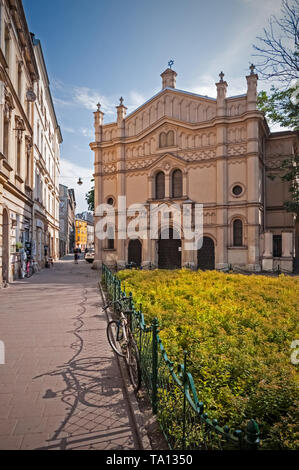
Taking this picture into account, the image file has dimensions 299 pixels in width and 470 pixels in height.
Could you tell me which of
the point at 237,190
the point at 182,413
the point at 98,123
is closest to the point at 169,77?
the point at 98,123

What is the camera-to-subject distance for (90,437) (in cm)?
361

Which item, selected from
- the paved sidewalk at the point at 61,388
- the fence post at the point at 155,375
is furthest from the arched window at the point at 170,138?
the fence post at the point at 155,375

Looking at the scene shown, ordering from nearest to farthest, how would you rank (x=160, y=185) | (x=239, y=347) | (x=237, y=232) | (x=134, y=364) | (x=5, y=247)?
1. (x=239, y=347)
2. (x=134, y=364)
3. (x=5, y=247)
4. (x=237, y=232)
5. (x=160, y=185)

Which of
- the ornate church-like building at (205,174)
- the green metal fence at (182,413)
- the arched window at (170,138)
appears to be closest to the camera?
the green metal fence at (182,413)

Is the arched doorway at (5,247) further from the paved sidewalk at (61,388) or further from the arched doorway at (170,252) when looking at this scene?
the arched doorway at (170,252)

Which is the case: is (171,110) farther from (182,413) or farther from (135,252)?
(182,413)

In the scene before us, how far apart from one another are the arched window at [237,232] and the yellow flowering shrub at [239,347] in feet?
46.8

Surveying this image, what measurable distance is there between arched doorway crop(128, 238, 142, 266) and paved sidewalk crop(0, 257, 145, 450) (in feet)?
60.1

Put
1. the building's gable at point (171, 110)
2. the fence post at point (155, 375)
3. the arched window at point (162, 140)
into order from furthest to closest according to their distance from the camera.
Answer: the arched window at point (162, 140)
the building's gable at point (171, 110)
the fence post at point (155, 375)

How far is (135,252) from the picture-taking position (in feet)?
91.2

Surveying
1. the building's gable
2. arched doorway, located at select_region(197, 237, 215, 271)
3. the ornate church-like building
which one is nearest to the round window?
the ornate church-like building

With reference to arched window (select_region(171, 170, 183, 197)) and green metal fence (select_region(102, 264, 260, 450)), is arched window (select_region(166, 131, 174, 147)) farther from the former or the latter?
green metal fence (select_region(102, 264, 260, 450))

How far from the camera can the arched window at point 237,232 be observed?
24031mm

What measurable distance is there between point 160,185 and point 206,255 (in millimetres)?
7320
